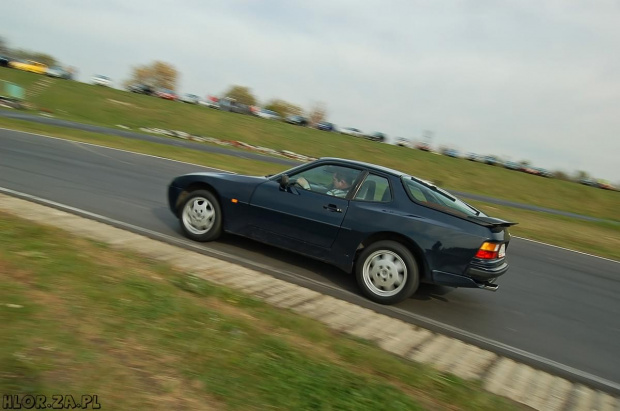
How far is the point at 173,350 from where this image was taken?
3285mm

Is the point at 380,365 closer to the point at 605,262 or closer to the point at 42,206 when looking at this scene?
the point at 42,206

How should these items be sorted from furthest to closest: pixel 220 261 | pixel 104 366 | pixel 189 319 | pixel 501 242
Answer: pixel 220 261, pixel 501 242, pixel 189 319, pixel 104 366

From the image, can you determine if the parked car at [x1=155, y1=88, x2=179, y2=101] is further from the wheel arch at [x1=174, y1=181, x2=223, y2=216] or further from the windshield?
the windshield

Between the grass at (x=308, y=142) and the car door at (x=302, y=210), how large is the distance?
32.8 meters

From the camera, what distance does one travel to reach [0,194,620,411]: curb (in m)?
4.14

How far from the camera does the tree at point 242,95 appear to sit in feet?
390

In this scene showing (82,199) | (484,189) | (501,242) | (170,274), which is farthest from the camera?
(484,189)

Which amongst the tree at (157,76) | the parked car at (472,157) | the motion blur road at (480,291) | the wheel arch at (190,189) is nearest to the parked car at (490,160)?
the parked car at (472,157)

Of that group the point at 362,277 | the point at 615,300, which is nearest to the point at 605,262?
the point at 615,300

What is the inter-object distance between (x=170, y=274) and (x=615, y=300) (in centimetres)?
695

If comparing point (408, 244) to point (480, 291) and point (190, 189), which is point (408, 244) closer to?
point (480, 291)

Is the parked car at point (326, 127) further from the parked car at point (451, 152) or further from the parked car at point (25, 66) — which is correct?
the parked car at point (25, 66)

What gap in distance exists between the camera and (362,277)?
5.74 m

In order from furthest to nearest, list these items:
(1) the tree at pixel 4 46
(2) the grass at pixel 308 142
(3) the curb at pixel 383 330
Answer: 1. (1) the tree at pixel 4 46
2. (2) the grass at pixel 308 142
3. (3) the curb at pixel 383 330
